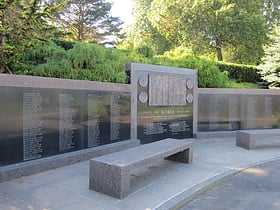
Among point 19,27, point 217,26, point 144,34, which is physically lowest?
point 19,27

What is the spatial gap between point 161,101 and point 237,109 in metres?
3.62

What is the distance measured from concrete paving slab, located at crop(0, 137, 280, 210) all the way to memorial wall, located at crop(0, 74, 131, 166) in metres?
0.56

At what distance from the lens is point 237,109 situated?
35.8 feet

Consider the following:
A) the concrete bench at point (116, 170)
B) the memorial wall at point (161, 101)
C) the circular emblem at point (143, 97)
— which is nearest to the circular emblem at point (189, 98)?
the memorial wall at point (161, 101)

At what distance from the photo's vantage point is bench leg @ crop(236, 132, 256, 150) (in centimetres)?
818

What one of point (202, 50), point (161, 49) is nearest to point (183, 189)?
point (202, 50)

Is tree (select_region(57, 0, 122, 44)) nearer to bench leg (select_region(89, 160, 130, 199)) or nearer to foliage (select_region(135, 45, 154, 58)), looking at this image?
foliage (select_region(135, 45, 154, 58))

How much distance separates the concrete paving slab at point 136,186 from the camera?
3.95 m

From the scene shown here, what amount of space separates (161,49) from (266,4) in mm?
10732

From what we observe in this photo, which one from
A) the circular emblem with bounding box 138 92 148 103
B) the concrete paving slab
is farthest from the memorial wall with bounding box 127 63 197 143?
the concrete paving slab

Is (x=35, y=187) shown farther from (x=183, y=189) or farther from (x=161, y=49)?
(x=161, y=49)

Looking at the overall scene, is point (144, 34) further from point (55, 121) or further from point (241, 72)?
point (55, 121)

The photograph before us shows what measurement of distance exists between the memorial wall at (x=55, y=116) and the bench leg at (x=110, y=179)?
165cm

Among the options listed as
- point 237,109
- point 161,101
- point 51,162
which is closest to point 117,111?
point 161,101
